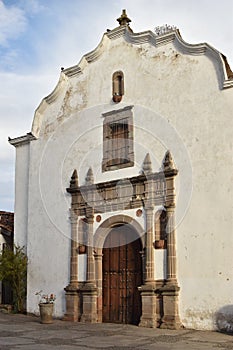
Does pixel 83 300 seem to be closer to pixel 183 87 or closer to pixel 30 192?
pixel 30 192

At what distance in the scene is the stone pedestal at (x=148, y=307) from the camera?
13477mm

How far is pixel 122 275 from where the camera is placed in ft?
48.3

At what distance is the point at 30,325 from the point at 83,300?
1603 mm

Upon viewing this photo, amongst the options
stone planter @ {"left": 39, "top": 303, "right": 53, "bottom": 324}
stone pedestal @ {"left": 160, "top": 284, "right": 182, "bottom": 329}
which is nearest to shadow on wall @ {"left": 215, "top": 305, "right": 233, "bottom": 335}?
stone pedestal @ {"left": 160, "top": 284, "right": 182, "bottom": 329}

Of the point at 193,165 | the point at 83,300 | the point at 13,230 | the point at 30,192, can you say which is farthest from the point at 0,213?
the point at 193,165

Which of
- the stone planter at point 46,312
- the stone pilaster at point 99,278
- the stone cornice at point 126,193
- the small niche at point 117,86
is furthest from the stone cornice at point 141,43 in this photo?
the stone planter at point 46,312

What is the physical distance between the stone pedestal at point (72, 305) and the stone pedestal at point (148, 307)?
2341mm

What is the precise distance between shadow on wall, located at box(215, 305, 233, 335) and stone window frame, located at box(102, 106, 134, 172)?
453 centimetres

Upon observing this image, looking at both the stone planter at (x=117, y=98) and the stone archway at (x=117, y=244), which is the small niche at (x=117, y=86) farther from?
the stone archway at (x=117, y=244)

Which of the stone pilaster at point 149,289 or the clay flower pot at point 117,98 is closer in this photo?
the stone pilaster at point 149,289

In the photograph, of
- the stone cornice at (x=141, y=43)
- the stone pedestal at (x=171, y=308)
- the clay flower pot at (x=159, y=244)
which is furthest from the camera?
the clay flower pot at (x=159, y=244)

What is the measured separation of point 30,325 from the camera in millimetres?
14336

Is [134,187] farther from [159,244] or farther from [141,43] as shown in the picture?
[141,43]

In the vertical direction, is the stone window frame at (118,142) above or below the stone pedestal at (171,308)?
above
